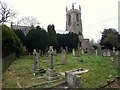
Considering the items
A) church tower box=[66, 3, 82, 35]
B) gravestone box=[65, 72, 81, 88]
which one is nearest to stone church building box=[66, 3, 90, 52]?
church tower box=[66, 3, 82, 35]

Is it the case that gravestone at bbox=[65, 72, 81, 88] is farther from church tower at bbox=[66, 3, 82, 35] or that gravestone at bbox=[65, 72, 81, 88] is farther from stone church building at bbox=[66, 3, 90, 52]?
church tower at bbox=[66, 3, 82, 35]

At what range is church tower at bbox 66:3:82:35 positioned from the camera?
65.6 metres

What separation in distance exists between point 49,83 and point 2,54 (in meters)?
12.6

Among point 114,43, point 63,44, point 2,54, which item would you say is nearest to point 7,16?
point 63,44

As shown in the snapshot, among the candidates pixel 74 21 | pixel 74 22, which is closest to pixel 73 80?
pixel 74 22

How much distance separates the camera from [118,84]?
1041 cm

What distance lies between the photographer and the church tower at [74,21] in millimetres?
65625

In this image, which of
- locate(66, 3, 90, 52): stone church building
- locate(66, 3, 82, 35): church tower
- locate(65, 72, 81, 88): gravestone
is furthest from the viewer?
locate(66, 3, 82, 35): church tower

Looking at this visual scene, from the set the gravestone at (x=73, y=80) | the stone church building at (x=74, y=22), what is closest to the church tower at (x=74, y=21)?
the stone church building at (x=74, y=22)

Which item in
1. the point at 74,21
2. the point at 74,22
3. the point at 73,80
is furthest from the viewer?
the point at 74,21

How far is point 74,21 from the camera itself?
65.6m

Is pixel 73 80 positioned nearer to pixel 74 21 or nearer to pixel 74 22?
pixel 74 22

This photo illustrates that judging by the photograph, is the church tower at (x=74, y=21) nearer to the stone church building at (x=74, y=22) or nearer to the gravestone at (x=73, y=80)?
the stone church building at (x=74, y=22)

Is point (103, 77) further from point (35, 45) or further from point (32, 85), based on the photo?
point (35, 45)
